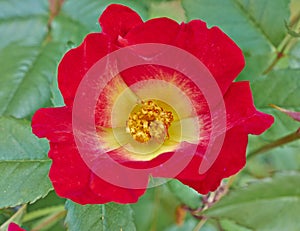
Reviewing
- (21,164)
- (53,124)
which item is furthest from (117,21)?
(21,164)

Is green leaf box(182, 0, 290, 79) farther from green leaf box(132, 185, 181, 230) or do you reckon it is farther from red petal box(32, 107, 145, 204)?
green leaf box(132, 185, 181, 230)

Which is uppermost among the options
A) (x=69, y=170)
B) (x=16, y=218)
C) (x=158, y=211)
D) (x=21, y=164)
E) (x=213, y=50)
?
(x=213, y=50)

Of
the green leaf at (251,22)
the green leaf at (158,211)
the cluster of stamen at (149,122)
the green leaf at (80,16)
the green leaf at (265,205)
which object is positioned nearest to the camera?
the green leaf at (265,205)

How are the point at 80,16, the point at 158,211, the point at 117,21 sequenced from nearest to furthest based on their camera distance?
the point at 117,21
the point at 80,16
the point at 158,211

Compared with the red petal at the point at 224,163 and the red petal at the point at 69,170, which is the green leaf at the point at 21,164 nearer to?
the red petal at the point at 69,170

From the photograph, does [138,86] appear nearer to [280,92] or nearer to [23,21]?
[280,92]

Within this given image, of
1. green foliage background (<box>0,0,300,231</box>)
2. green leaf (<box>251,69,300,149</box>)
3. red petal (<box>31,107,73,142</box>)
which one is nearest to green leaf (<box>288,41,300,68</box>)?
green foliage background (<box>0,0,300,231</box>)

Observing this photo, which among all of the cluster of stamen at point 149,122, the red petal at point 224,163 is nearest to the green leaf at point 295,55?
the cluster of stamen at point 149,122
